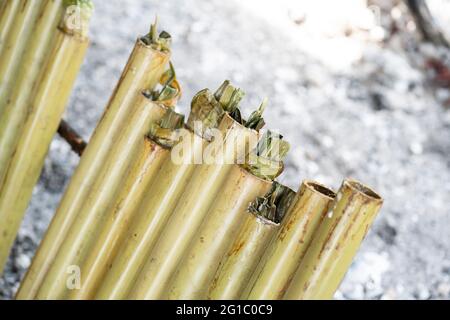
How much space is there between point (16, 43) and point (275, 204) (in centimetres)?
52

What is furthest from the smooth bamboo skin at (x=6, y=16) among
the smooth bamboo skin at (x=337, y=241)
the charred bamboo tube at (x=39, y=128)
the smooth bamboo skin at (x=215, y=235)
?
the smooth bamboo skin at (x=337, y=241)

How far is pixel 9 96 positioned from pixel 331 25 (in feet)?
5.72

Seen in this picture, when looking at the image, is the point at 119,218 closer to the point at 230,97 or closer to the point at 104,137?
the point at 104,137

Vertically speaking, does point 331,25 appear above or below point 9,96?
above

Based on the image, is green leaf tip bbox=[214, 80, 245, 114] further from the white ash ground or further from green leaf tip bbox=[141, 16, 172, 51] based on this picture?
the white ash ground

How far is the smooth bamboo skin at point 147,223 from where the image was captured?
0.81 metres

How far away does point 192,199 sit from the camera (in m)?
0.78

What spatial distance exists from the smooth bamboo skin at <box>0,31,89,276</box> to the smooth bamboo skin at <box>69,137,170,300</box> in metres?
0.22

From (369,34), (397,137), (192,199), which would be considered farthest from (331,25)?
(192,199)

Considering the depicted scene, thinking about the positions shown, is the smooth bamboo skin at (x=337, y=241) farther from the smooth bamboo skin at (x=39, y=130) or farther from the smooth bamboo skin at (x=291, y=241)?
the smooth bamboo skin at (x=39, y=130)

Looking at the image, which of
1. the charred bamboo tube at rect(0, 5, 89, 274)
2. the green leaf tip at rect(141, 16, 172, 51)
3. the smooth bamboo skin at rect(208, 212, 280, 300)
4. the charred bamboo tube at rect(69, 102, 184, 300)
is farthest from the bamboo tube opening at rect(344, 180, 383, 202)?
the charred bamboo tube at rect(0, 5, 89, 274)

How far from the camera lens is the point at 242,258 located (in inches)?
29.4

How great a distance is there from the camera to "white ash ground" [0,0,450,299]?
166 cm
